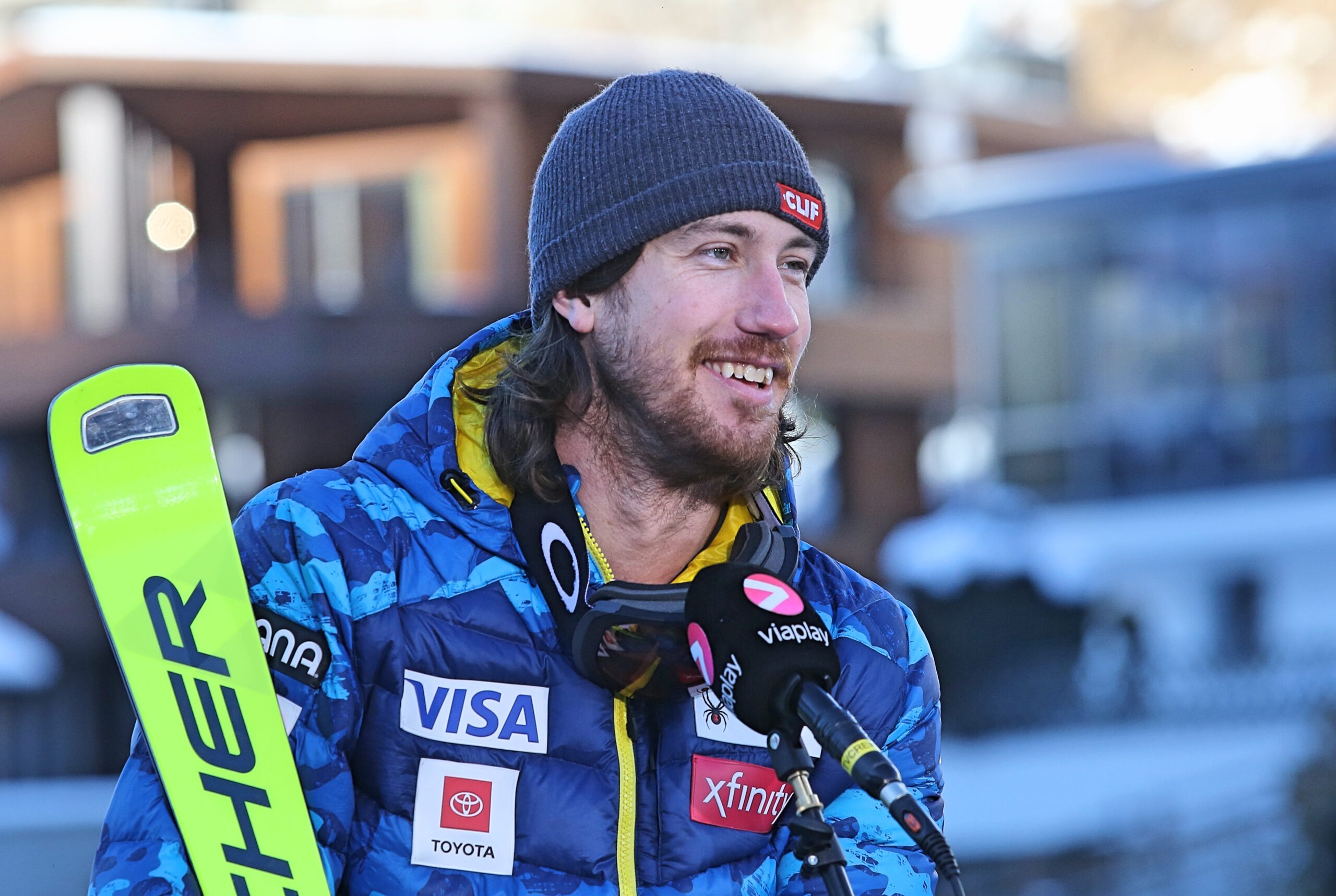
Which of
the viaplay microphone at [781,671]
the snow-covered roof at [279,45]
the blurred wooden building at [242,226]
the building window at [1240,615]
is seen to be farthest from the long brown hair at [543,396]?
the building window at [1240,615]

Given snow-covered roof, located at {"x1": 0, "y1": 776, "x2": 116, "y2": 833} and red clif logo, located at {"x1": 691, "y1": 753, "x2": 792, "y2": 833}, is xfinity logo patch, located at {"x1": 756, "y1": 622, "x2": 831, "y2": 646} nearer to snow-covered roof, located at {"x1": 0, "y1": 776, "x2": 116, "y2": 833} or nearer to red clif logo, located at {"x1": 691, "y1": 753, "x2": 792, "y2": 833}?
red clif logo, located at {"x1": 691, "y1": 753, "x2": 792, "y2": 833}

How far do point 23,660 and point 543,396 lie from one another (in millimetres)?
14716

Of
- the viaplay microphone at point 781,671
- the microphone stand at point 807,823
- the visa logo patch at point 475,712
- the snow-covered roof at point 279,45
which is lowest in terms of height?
the snow-covered roof at point 279,45

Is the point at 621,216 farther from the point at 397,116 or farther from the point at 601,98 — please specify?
the point at 397,116

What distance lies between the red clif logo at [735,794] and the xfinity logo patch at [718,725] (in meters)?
0.03

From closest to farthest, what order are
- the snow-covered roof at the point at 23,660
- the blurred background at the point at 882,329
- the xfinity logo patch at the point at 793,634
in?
1. the xfinity logo patch at the point at 793,634
2. the snow-covered roof at the point at 23,660
3. the blurred background at the point at 882,329

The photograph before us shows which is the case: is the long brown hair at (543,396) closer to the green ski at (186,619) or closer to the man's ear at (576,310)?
the man's ear at (576,310)

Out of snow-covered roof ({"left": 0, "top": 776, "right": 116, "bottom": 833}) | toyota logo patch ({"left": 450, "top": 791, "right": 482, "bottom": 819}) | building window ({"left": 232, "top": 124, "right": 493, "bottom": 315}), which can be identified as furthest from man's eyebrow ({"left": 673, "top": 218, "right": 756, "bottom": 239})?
building window ({"left": 232, "top": 124, "right": 493, "bottom": 315})

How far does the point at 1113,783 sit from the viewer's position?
50.5 ft

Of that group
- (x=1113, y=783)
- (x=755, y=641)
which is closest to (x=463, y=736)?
(x=755, y=641)

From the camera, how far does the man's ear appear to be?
9.31ft

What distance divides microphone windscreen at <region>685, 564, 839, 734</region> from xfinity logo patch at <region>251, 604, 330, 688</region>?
549 mm

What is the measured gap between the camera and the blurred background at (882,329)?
18172 millimetres

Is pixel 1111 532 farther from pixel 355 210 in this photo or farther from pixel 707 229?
pixel 707 229
